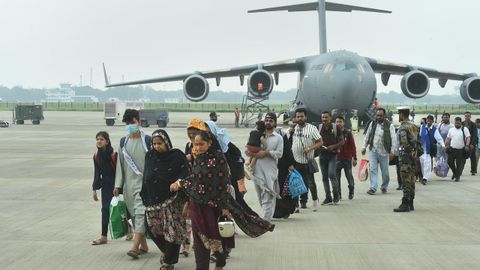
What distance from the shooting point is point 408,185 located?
34.9ft

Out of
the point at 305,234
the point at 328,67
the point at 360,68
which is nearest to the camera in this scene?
the point at 305,234

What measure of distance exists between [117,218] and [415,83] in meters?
26.5

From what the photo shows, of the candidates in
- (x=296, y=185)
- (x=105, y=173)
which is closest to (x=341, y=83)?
(x=296, y=185)

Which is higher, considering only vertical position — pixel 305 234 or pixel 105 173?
pixel 105 173

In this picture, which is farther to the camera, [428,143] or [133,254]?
[428,143]

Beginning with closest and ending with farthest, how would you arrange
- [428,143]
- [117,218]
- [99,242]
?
[117,218]
[99,242]
[428,143]

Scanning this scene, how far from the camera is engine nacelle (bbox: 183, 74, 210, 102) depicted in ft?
115

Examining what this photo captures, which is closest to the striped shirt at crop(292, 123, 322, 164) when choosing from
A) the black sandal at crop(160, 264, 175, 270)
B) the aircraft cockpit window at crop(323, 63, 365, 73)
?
the black sandal at crop(160, 264, 175, 270)

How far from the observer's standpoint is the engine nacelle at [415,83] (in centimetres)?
3197

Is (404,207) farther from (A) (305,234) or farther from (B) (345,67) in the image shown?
(B) (345,67)

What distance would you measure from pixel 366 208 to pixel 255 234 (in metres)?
4.65

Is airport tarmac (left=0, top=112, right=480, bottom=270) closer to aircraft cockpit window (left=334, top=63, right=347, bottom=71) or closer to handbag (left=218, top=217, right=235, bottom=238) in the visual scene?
handbag (left=218, top=217, right=235, bottom=238)

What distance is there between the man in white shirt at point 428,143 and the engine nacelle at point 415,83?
16.9 metres

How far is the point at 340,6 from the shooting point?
38.9 meters
